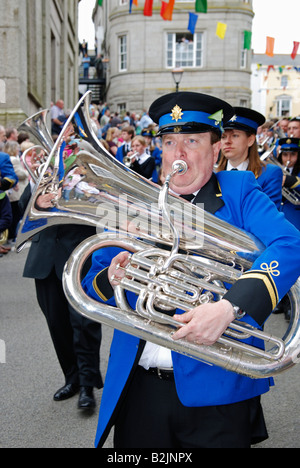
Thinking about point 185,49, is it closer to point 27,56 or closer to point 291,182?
point 27,56

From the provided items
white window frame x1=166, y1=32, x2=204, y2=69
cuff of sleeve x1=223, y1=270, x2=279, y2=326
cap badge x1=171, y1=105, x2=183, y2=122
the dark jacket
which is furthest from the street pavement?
white window frame x1=166, y1=32, x2=204, y2=69

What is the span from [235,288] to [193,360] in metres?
0.35

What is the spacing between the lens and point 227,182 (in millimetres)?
1947

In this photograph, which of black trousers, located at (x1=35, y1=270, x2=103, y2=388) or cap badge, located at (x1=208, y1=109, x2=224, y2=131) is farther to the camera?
black trousers, located at (x1=35, y1=270, x2=103, y2=388)

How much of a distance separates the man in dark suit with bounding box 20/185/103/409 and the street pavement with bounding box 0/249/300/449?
0.53 feet

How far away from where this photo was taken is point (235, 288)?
166 cm

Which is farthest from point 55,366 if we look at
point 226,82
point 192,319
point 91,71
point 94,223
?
point 91,71

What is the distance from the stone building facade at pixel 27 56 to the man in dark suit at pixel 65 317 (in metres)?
7.19

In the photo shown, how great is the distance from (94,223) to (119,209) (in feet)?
0.39

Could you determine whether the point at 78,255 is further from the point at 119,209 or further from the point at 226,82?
the point at 226,82

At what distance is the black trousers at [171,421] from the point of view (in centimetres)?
181

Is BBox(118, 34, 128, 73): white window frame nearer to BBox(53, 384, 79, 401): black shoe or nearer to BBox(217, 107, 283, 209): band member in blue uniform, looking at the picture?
BBox(217, 107, 283, 209): band member in blue uniform

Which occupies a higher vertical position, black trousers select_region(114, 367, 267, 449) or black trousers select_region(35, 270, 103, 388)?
black trousers select_region(114, 367, 267, 449)

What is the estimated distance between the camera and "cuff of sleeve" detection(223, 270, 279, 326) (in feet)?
5.37
